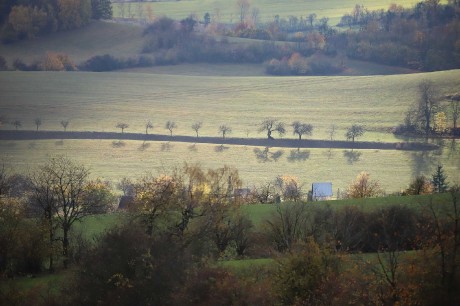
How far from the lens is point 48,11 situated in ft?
340

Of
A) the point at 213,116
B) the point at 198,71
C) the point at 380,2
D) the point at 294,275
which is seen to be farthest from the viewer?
the point at 380,2

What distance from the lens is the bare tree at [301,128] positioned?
59.1 m

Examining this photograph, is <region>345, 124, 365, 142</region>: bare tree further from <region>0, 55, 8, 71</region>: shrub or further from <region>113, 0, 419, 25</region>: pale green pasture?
<region>113, 0, 419, 25</region>: pale green pasture

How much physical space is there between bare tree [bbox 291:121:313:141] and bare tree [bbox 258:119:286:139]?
102cm

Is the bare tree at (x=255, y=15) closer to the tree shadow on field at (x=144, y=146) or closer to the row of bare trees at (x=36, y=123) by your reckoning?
the row of bare trees at (x=36, y=123)

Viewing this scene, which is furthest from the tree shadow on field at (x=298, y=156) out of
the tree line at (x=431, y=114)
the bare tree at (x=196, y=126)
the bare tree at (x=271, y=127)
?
the bare tree at (x=196, y=126)

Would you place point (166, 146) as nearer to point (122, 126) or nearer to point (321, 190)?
point (122, 126)

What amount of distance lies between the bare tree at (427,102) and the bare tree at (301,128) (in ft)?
30.5

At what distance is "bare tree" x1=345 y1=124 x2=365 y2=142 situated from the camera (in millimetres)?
58244

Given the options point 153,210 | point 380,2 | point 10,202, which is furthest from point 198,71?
point 153,210

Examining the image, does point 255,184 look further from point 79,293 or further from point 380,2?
point 380,2

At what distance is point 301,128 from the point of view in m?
60.4

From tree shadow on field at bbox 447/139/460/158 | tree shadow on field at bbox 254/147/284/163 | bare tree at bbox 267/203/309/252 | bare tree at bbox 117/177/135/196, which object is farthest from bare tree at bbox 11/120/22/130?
bare tree at bbox 267/203/309/252

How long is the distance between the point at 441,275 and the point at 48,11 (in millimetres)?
91873
